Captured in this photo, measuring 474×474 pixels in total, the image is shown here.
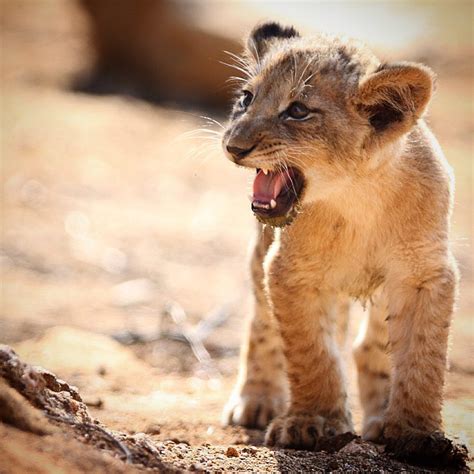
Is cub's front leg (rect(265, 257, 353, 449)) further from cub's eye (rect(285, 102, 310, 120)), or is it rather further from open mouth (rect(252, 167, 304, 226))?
cub's eye (rect(285, 102, 310, 120))

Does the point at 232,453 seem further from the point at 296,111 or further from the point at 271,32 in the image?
the point at 271,32

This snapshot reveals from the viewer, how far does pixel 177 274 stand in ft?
31.6

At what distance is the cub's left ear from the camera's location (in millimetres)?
4590

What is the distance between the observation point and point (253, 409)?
5809 millimetres

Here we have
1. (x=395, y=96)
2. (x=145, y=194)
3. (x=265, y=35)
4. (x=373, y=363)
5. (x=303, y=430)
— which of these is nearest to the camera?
(x=395, y=96)

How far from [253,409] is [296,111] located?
6.33 ft

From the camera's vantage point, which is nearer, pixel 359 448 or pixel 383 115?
pixel 359 448

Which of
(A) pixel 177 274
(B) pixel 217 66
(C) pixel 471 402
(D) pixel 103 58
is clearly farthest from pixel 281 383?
(D) pixel 103 58

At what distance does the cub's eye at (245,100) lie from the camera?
4.99 m

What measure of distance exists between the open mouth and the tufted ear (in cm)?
101

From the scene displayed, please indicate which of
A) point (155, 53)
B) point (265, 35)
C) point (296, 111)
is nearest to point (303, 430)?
point (296, 111)

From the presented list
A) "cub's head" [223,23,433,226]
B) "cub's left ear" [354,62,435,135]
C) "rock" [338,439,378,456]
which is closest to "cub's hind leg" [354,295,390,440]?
"rock" [338,439,378,456]

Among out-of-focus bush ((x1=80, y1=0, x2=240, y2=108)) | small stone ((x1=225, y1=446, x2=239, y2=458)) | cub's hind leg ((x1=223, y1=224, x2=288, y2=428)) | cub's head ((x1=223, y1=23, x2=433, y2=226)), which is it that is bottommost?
small stone ((x1=225, y1=446, x2=239, y2=458))

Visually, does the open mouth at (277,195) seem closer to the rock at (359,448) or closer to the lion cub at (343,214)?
the lion cub at (343,214)
